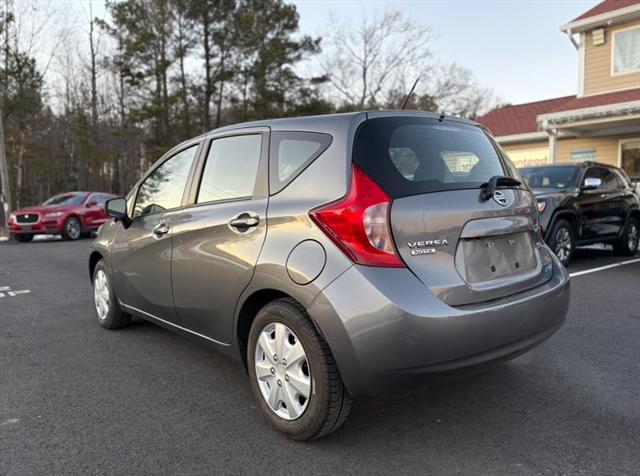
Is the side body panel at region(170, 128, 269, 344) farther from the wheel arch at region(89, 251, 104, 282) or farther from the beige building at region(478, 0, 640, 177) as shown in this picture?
the beige building at region(478, 0, 640, 177)

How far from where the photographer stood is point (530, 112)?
21094 millimetres

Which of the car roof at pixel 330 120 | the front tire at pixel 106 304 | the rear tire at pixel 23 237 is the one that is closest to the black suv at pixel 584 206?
the car roof at pixel 330 120

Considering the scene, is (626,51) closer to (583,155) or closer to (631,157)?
(631,157)

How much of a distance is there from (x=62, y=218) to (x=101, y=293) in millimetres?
11706

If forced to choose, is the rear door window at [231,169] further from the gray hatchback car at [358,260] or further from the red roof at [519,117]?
the red roof at [519,117]

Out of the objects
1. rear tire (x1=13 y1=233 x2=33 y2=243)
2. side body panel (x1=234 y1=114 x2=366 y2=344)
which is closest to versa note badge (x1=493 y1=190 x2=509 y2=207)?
side body panel (x1=234 y1=114 x2=366 y2=344)

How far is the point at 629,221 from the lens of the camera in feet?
31.1

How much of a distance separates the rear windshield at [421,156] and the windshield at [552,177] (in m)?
5.61

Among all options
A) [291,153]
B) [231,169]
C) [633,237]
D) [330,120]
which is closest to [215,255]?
[231,169]

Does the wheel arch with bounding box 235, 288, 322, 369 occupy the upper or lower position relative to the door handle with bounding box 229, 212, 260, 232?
lower

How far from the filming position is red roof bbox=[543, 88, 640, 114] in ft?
47.8

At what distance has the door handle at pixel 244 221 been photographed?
2.92 metres

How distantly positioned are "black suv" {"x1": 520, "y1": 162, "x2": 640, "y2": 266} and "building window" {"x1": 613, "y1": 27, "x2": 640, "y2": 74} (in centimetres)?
814

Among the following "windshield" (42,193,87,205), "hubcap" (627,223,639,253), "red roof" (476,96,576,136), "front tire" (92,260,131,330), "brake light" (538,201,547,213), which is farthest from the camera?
"red roof" (476,96,576,136)
